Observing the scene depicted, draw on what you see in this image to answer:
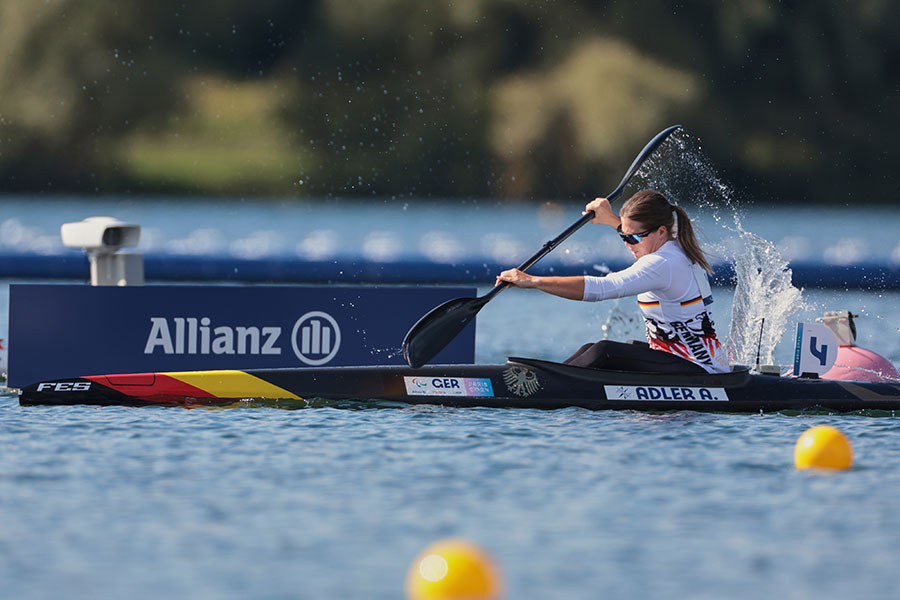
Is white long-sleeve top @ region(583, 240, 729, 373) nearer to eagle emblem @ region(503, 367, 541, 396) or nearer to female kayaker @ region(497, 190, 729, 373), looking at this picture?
female kayaker @ region(497, 190, 729, 373)

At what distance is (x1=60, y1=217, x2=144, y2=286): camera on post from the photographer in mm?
9875

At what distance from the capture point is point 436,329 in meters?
8.26

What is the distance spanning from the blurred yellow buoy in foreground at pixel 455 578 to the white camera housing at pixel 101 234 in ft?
19.9

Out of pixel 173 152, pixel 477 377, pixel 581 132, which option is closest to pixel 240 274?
pixel 477 377

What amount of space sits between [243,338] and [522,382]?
209cm

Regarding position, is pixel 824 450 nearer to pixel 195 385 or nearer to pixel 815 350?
pixel 815 350

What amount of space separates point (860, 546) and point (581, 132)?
49752 mm

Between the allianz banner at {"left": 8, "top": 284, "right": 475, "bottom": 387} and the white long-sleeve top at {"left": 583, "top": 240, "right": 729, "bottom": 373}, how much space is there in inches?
68.2

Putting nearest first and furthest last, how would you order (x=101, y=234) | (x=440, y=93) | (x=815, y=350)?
(x=815, y=350) → (x=101, y=234) → (x=440, y=93)

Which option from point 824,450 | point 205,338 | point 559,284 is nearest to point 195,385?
point 205,338

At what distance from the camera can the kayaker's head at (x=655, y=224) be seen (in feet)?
25.5

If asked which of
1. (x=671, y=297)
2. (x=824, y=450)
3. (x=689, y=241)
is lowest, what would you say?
(x=824, y=450)

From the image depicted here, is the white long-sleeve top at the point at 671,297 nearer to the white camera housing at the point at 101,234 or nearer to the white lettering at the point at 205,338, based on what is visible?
the white lettering at the point at 205,338

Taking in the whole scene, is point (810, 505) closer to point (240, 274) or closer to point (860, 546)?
point (860, 546)
